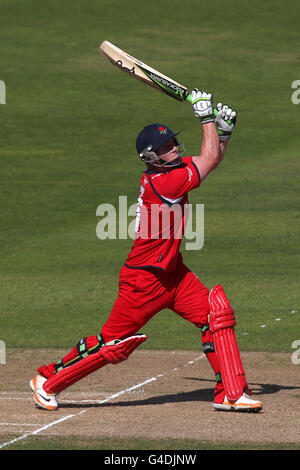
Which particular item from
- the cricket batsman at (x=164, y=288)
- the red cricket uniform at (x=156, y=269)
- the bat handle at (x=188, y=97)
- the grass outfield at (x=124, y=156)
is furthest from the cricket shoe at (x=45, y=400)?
the grass outfield at (x=124, y=156)

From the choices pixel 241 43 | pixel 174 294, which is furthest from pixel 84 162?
pixel 174 294

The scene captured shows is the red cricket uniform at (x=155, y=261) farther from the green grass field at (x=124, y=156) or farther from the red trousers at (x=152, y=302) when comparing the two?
the green grass field at (x=124, y=156)

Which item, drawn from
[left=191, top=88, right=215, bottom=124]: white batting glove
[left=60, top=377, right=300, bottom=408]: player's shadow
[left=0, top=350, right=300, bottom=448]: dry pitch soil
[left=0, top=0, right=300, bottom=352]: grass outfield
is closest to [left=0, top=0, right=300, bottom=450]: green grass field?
[left=0, top=0, right=300, bottom=352]: grass outfield

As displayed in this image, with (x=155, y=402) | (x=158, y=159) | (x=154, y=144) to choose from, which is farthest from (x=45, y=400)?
(x=154, y=144)

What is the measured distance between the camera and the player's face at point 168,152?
846cm

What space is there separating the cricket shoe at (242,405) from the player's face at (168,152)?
2048mm

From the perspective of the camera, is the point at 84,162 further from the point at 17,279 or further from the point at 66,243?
the point at 17,279

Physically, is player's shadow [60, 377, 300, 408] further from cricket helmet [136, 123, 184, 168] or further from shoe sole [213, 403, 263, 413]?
cricket helmet [136, 123, 184, 168]

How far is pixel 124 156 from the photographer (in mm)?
24641

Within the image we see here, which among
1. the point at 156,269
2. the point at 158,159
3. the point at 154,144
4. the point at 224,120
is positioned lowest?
the point at 156,269

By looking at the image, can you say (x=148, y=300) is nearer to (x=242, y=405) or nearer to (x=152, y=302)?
(x=152, y=302)

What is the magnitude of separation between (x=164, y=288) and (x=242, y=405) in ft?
3.80

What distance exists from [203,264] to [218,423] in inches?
310

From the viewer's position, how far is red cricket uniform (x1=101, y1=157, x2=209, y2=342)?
8.37 meters
